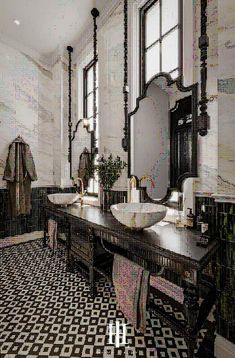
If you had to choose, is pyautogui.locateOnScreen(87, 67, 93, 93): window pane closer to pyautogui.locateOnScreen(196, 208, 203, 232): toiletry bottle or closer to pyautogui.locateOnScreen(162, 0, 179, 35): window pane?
pyautogui.locateOnScreen(162, 0, 179, 35): window pane

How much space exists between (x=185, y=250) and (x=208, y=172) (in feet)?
2.40

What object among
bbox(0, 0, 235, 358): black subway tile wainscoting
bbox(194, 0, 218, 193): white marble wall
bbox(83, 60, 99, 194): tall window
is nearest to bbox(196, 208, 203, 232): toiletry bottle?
bbox(0, 0, 235, 358): black subway tile wainscoting

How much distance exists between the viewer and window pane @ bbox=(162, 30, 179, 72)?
7.14 feet

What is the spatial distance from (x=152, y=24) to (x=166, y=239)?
7.91 ft

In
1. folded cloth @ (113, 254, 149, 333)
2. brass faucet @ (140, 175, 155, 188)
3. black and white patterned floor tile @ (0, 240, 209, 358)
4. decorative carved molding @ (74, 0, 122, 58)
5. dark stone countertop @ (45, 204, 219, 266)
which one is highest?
decorative carved molding @ (74, 0, 122, 58)

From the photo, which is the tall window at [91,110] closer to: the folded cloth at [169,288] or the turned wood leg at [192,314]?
the folded cloth at [169,288]

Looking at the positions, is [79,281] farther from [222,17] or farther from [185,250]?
[222,17]

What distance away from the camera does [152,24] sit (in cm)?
252

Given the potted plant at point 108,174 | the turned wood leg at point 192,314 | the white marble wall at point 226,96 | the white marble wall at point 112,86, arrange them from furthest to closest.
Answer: the white marble wall at point 112,86 → the potted plant at point 108,174 → the white marble wall at point 226,96 → the turned wood leg at point 192,314

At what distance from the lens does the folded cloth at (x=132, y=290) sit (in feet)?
5.54

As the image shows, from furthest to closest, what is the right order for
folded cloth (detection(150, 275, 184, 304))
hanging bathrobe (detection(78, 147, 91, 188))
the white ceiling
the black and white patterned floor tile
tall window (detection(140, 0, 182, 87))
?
1. hanging bathrobe (detection(78, 147, 91, 188))
2. the white ceiling
3. tall window (detection(140, 0, 182, 87))
4. folded cloth (detection(150, 275, 184, 304))
5. the black and white patterned floor tile

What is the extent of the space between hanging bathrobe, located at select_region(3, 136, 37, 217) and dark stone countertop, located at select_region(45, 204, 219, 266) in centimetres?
227

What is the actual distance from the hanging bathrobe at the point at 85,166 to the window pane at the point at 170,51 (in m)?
1.86

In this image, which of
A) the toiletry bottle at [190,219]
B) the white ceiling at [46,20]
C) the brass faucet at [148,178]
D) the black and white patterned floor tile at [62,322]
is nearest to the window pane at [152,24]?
the white ceiling at [46,20]
